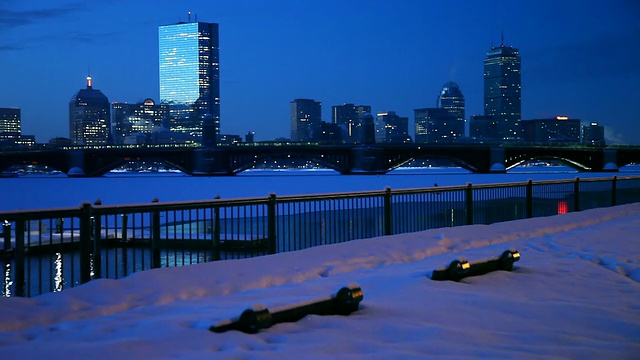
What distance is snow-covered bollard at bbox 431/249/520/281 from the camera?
28.0 ft

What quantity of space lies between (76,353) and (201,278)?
3396 millimetres

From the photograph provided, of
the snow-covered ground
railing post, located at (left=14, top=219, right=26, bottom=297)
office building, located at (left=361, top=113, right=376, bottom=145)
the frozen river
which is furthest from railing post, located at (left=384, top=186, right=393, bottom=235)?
office building, located at (left=361, top=113, right=376, bottom=145)

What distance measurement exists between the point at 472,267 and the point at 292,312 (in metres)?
3.48

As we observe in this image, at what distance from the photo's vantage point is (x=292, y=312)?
6297 mm

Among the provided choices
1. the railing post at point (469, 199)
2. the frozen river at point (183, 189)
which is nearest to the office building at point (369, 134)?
the frozen river at point (183, 189)

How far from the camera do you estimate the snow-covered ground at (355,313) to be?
5.41 m

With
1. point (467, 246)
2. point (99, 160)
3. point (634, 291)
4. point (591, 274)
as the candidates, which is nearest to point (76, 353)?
point (634, 291)

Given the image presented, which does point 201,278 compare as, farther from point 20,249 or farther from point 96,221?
point 20,249

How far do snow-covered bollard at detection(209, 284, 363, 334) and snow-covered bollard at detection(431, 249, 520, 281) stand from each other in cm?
219

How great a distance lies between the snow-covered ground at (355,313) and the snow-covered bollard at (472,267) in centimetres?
19

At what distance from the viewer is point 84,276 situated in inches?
328

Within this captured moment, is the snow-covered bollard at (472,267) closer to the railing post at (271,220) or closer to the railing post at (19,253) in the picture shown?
the railing post at (271,220)

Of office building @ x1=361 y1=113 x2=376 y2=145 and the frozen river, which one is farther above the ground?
office building @ x1=361 y1=113 x2=376 y2=145

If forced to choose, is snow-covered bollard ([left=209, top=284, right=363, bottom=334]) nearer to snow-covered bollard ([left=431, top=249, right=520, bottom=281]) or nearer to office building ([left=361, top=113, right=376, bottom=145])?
snow-covered bollard ([left=431, top=249, right=520, bottom=281])
